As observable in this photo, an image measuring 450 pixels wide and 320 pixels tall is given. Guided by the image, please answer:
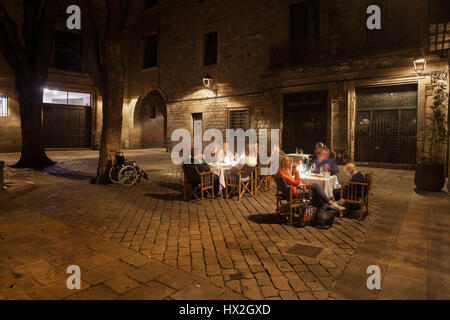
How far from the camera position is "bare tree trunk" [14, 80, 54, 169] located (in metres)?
11.6

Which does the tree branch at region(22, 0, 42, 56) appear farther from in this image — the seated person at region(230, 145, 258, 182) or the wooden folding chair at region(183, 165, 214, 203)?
the seated person at region(230, 145, 258, 182)

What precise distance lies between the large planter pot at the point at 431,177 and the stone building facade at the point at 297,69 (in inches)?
147

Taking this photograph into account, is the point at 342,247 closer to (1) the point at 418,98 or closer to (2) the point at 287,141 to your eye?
(1) the point at 418,98

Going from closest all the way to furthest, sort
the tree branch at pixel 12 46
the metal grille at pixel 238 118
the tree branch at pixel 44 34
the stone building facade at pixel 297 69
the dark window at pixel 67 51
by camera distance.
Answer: the tree branch at pixel 12 46 < the stone building facade at pixel 297 69 < the tree branch at pixel 44 34 < the metal grille at pixel 238 118 < the dark window at pixel 67 51

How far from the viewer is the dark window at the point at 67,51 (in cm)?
1920

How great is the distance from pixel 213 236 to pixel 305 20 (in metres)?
12.4

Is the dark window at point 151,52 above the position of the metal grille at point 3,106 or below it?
above

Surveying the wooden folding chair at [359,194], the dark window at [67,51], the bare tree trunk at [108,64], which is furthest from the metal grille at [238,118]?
the dark window at [67,51]

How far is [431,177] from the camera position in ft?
24.3

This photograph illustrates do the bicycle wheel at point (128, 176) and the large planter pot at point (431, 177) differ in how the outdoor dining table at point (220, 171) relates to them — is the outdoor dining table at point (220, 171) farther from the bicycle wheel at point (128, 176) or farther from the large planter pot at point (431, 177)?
the large planter pot at point (431, 177)

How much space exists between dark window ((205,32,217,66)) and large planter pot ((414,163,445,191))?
12.1m

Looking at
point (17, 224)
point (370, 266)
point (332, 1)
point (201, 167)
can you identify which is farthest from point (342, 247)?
point (332, 1)

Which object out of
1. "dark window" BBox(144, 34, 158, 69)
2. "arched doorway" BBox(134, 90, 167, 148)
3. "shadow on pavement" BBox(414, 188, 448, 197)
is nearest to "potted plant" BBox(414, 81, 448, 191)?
"shadow on pavement" BBox(414, 188, 448, 197)

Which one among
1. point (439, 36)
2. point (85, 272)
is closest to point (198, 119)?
point (439, 36)
